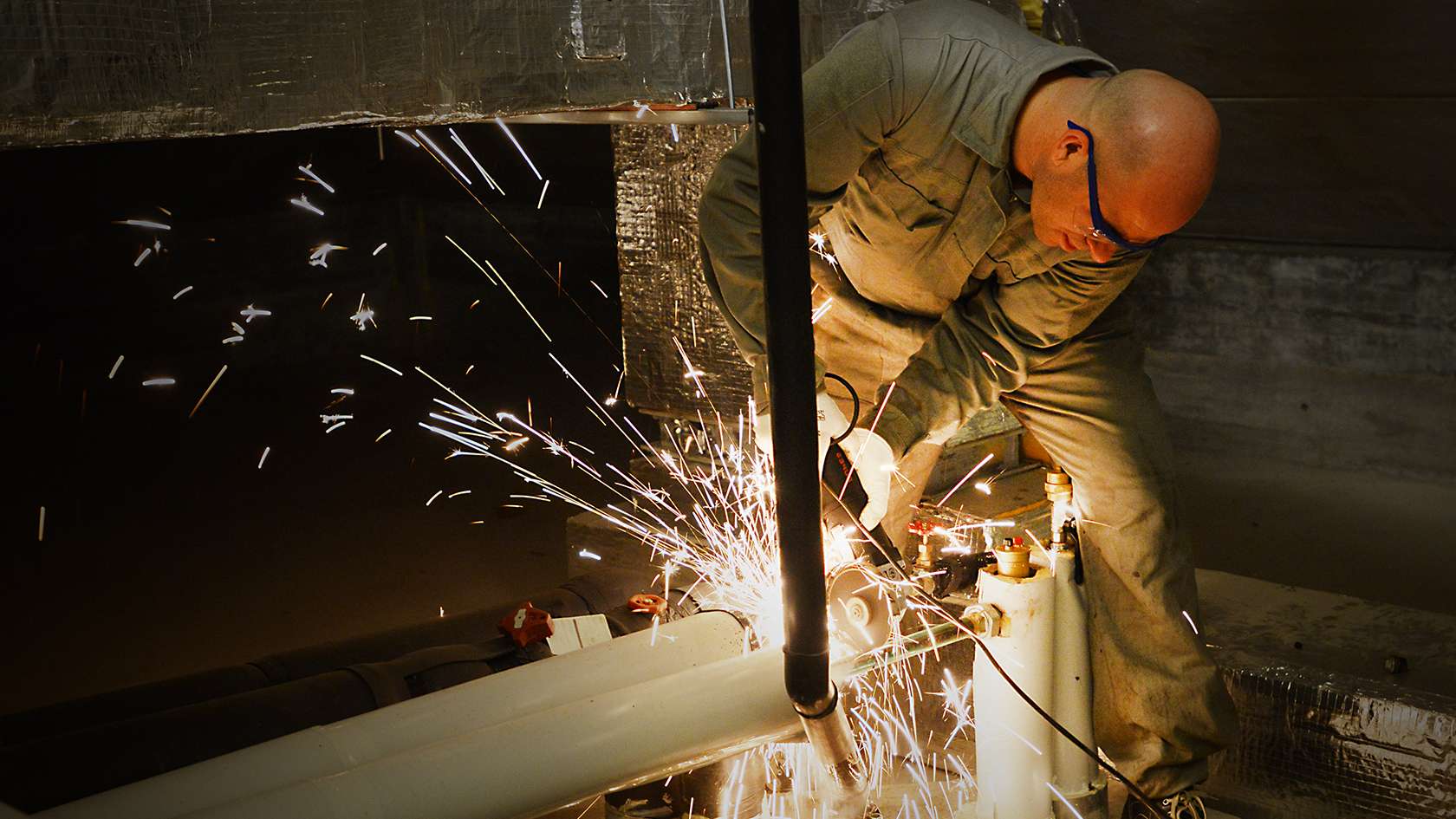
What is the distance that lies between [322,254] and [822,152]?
334 inches

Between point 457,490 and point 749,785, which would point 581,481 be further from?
point 749,785

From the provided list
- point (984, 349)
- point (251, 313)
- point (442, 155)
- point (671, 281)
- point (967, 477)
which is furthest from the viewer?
point (442, 155)

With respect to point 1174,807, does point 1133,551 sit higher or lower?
higher

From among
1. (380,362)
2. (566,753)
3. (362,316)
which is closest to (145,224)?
(362,316)

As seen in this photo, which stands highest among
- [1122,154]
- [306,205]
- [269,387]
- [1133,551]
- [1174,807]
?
[1122,154]

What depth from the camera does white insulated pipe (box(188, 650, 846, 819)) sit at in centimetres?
178

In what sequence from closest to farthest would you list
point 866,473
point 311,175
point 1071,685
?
1. point 866,473
2. point 1071,685
3. point 311,175

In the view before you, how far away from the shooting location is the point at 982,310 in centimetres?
273

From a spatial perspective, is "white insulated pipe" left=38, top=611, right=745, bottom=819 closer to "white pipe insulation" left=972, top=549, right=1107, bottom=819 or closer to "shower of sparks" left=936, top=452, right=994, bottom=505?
"white pipe insulation" left=972, top=549, right=1107, bottom=819

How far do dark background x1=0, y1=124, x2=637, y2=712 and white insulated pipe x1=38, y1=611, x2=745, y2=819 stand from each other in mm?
2326

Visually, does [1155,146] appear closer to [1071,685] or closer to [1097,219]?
[1097,219]

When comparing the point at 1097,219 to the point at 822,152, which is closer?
the point at 1097,219

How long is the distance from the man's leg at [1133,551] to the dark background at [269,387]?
2.44 meters

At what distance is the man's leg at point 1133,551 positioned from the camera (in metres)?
2.71
